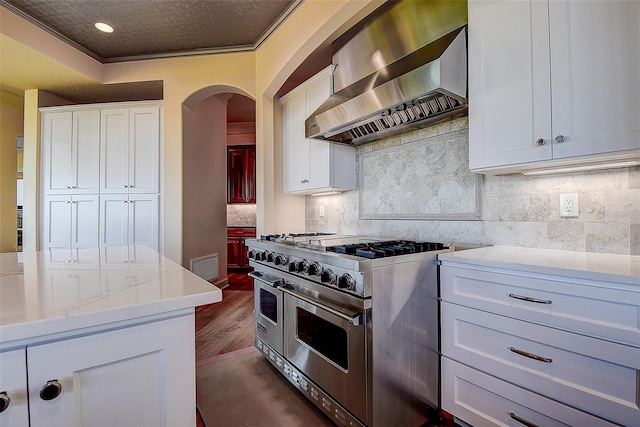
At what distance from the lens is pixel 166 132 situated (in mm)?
3613

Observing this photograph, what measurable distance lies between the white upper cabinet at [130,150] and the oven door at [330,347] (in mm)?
2811

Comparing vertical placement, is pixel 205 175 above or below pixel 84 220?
above

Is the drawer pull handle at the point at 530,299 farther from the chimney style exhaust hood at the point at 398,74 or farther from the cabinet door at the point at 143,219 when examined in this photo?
the cabinet door at the point at 143,219

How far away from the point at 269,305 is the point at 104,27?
10.7 feet

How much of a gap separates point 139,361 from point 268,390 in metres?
1.49

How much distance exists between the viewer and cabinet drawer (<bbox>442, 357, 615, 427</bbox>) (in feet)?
3.89

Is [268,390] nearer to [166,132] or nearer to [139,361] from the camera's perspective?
[139,361]

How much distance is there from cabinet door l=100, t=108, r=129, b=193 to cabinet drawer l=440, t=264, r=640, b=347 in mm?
3965

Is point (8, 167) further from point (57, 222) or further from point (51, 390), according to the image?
point (51, 390)

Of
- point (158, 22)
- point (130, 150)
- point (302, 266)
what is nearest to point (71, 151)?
point (130, 150)

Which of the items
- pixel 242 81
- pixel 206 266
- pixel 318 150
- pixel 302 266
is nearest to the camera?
pixel 302 266

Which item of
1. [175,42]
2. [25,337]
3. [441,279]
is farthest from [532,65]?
[175,42]

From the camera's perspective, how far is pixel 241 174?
20.9ft

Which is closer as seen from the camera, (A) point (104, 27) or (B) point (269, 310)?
(B) point (269, 310)
